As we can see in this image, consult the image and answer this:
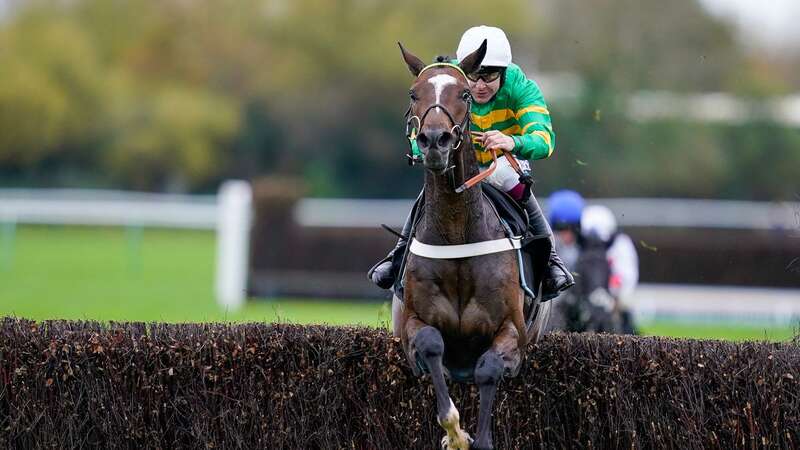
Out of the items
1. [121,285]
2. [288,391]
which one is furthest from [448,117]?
[121,285]

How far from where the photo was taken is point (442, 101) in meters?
5.10

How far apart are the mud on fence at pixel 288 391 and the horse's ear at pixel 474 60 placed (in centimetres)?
160

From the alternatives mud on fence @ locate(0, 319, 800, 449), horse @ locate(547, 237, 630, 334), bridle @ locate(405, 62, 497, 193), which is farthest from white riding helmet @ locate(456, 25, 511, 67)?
horse @ locate(547, 237, 630, 334)

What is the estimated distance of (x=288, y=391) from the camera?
20.9ft

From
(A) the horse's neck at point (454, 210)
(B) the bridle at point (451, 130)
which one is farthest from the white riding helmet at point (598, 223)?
(B) the bridle at point (451, 130)

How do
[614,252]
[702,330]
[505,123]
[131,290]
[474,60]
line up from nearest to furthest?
[474,60]
[505,123]
[614,252]
[702,330]
[131,290]

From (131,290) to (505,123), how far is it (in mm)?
14304

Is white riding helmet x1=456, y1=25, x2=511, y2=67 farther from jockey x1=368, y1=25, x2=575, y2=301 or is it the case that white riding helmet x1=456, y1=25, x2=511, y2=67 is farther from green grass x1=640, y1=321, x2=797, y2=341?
green grass x1=640, y1=321, x2=797, y2=341

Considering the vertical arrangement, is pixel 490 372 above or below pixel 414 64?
below

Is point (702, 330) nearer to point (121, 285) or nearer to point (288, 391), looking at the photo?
point (121, 285)

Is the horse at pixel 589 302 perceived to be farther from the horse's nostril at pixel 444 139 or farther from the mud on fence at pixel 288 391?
the horse's nostril at pixel 444 139

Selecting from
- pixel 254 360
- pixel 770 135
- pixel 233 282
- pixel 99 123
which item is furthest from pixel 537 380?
pixel 99 123

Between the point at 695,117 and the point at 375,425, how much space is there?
1230 inches

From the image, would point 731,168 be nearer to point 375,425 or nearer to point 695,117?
point 695,117
